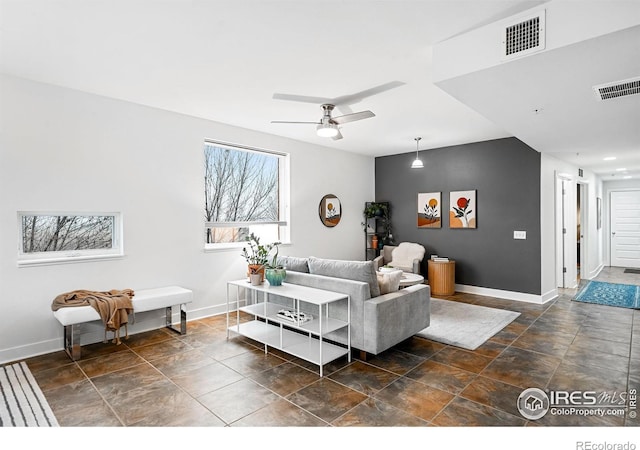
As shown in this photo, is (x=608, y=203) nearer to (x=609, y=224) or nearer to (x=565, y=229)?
(x=609, y=224)

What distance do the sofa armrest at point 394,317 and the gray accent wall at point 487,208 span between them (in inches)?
109

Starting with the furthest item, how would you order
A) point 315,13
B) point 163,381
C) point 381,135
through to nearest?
point 381,135
point 163,381
point 315,13

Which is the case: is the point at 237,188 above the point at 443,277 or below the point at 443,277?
above

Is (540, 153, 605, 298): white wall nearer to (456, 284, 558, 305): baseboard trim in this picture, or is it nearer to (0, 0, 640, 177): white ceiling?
(456, 284, 558, 305): baseboard trim

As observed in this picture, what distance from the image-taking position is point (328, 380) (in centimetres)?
291

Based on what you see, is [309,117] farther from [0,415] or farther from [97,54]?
[0,415]

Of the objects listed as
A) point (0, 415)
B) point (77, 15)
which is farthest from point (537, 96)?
point (0, 415)

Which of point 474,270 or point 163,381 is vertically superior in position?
point 474,270

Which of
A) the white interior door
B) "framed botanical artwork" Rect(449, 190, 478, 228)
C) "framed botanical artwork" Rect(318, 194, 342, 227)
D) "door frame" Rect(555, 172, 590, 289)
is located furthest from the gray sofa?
the white interior door

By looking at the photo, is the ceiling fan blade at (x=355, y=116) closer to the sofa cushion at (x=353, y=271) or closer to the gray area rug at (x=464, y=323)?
the sofa cushion at (x=353, y=271)

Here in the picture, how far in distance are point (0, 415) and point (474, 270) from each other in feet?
20.6

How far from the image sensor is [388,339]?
11.0 ft

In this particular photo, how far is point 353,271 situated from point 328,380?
1015 mm

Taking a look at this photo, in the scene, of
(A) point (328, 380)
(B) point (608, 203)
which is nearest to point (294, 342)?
(A) point (328, 380)
